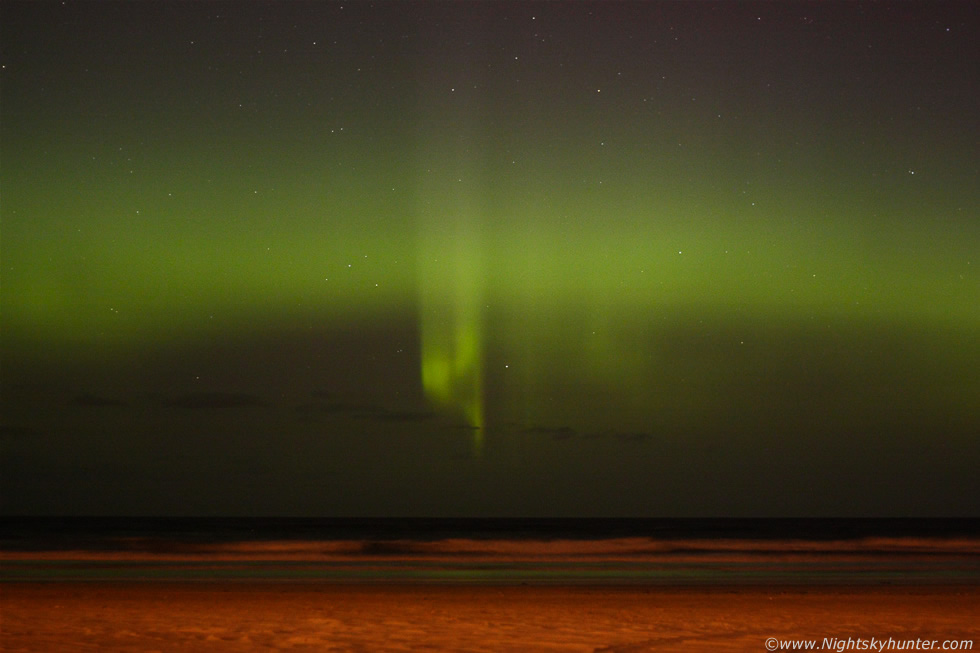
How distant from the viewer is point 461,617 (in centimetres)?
856

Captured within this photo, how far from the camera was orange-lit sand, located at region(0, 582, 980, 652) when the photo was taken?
24.1 feet

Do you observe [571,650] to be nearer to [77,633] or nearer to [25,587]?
[77,633]

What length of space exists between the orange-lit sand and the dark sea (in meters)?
2.23

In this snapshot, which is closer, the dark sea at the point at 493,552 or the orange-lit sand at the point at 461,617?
the orange-lit sand at the point at 461,617

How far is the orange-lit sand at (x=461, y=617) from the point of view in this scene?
7332 millimetres

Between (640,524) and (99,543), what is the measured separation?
14158mm

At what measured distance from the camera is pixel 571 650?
275 inches

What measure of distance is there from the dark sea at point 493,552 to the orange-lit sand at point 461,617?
2.23 m

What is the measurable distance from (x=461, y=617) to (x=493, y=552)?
30.0 feet

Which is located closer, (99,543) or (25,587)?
(25,587)

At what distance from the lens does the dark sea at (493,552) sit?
13.8m

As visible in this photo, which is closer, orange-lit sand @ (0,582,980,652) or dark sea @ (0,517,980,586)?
orange-lit sand @ (0,582,980,652)

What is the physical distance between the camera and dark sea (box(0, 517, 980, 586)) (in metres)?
13.8

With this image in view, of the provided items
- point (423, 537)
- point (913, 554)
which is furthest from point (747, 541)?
point (423, 537)
